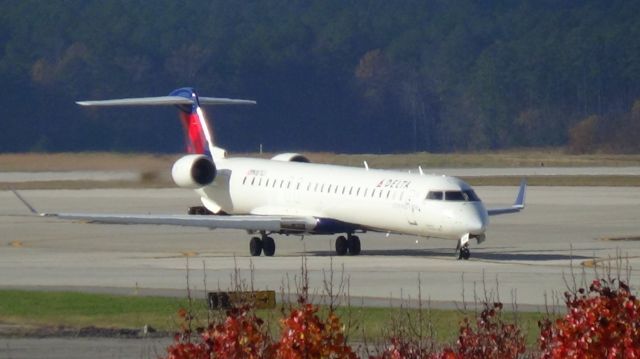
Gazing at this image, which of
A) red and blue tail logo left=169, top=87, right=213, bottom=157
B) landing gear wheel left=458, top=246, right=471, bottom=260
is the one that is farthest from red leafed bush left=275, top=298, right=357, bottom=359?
red and blue tail logo left=169, top=87, right=213, bottom=157

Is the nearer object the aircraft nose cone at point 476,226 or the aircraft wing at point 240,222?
the aircraft nose cone at point 476,226

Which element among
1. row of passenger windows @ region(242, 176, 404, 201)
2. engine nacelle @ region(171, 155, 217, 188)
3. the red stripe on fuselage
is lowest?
row of passenger windows @ region(242, 176, 404, 201)

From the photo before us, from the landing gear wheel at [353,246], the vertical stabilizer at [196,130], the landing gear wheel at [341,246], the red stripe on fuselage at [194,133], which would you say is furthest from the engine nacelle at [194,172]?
the landing gear wheel at [353,246]

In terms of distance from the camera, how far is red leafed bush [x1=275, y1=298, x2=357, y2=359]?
8.86 m

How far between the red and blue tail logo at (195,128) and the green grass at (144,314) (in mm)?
14469

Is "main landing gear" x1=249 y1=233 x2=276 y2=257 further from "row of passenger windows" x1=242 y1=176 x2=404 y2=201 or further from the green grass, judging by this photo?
the green grass

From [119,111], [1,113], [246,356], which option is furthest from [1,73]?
[246,356]

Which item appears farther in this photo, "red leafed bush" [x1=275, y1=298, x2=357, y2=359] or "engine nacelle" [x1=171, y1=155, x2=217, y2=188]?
"engine nacelle" [x1=171, y1=155, x2=217, y2=188]

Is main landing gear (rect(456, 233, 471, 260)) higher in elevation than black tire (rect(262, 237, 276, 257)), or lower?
lower

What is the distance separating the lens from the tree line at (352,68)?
9631cm

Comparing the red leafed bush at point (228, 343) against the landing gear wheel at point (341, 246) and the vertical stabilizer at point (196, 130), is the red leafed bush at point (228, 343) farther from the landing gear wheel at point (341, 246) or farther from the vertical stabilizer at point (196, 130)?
the vertical stabilizer at point (196, 130)

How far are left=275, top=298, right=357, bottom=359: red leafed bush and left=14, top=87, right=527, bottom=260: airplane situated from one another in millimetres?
20446

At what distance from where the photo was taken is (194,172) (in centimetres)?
3459

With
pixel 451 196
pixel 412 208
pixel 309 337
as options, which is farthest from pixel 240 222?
pixel 309 337
